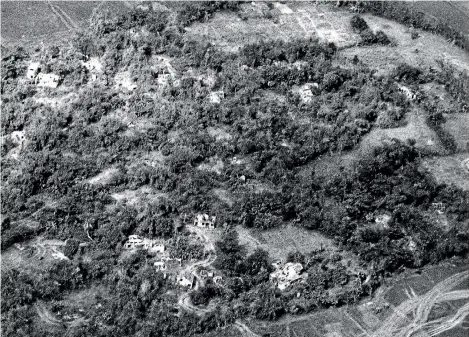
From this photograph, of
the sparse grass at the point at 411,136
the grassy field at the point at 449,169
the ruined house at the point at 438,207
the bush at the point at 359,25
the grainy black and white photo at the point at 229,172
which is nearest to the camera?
the grainy black and white photo at the point at 229,172

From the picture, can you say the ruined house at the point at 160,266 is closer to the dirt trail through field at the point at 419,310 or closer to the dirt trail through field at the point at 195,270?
the dirt trail through field at the point at 195,270

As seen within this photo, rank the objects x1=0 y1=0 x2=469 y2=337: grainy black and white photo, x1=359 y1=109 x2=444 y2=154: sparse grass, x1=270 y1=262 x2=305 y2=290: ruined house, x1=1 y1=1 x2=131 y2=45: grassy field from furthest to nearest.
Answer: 1. x1=1 y1=1 x2=131 y2=45: grassy field
2. x1=359 y1=109 x2=444 y2=154: sparse grass
3. x1=270 y1=262 x2=305 y2=290: ruined house
4. x1=0 y1=0 x2=469 y2=337: grainy black and white photo

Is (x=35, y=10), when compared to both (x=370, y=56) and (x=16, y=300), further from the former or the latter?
(x=16, y=300)

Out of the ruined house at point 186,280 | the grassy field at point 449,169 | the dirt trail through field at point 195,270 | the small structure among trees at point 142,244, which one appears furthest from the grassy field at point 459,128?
the small structure among trees at point 142,244

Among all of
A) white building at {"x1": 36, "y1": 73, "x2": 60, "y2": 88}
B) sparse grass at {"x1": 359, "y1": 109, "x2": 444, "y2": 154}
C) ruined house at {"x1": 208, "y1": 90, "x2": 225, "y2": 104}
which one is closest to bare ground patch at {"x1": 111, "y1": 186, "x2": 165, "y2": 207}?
ruined house at {"x1": 208, "y1": 90, "x2": 225, "y2": 104}

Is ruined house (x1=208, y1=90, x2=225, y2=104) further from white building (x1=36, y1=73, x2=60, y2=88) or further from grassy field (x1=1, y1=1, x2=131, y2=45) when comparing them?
grassy field (x1=1, y1=1, x2=131, y2=45)

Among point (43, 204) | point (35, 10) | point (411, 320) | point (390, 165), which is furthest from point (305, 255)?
point (35, 10)

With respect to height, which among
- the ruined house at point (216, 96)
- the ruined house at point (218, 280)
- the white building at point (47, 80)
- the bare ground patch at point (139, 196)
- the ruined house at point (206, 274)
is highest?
the white building at point (47, 80)
